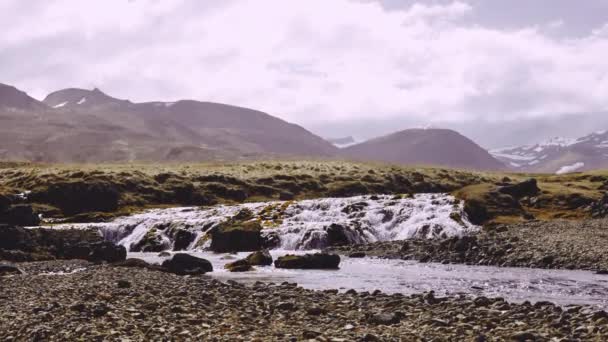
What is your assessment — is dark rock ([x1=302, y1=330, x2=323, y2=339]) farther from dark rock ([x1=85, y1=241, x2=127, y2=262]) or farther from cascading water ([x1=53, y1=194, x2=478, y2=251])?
cascading water ([x1=53, y1=194, x2=478, y2=251])

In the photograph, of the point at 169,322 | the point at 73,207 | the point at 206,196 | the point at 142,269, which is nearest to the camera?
the point at 169,322

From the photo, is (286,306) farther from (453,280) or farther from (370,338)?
(453,280)

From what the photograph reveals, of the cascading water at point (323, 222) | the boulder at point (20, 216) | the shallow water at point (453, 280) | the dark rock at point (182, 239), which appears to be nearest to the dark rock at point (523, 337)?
the shallow water at point (453, 280)

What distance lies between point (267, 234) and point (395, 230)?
48.7ft

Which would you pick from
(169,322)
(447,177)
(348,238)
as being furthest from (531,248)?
(447,177)

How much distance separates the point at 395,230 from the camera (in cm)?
6950

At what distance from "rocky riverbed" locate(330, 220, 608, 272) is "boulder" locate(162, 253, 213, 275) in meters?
16.7

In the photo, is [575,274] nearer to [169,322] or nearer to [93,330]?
[169,322]

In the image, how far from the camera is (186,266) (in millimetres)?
40656

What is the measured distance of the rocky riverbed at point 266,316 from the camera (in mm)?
17797

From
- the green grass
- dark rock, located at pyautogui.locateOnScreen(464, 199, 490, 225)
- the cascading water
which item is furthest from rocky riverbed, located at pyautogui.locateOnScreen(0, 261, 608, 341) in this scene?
the green grass

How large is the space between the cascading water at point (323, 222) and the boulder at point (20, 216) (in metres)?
6.28

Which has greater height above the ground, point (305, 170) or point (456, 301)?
point (305, 170)

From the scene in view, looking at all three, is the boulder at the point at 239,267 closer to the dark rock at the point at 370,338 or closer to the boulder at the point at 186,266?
the boulder at the point at 186,266
